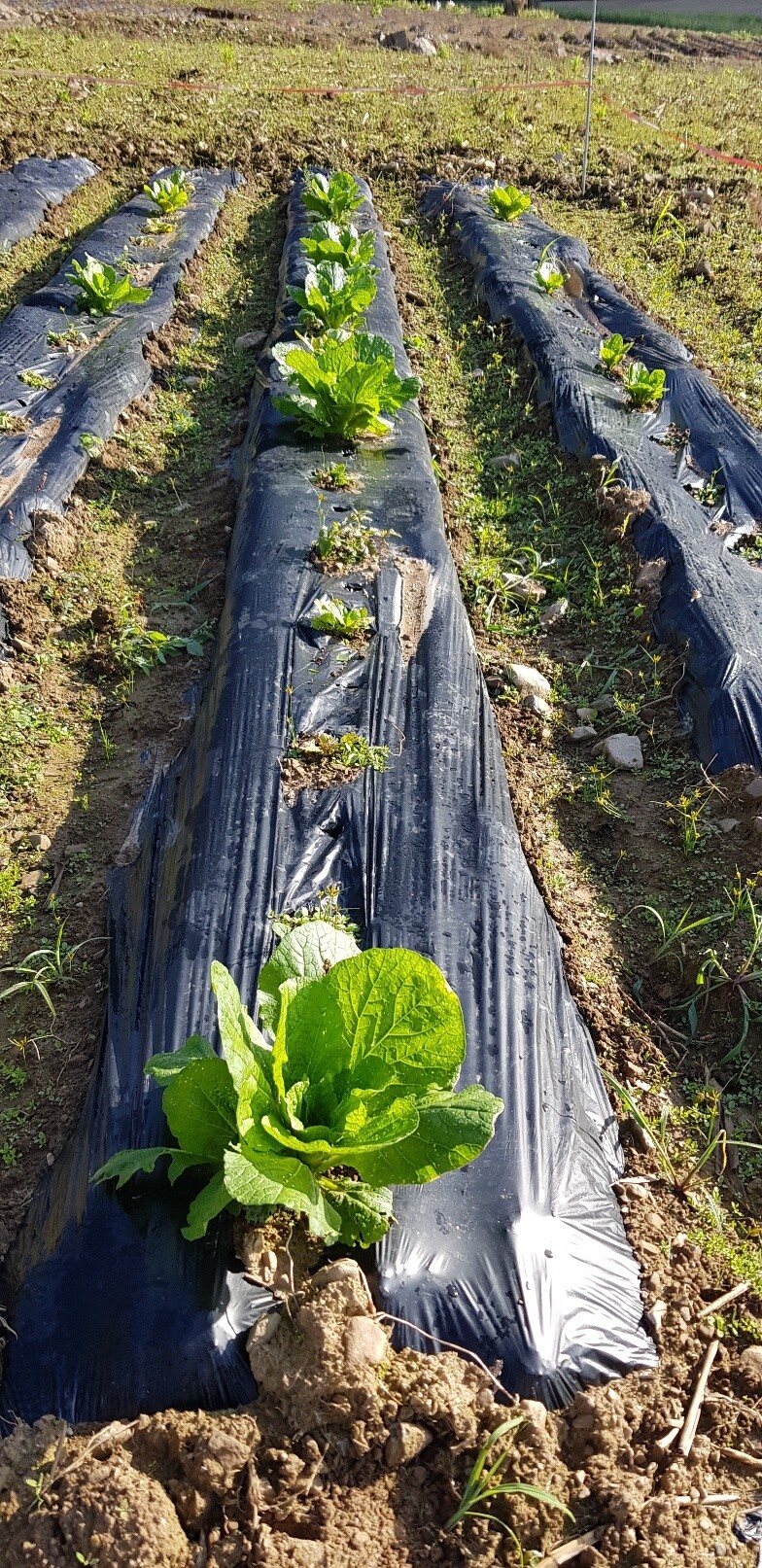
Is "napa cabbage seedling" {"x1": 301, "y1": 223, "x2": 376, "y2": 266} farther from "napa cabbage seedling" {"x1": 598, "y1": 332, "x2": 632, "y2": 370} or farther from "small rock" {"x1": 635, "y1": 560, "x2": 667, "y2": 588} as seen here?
"small rock" {"x1": 635, "y1": 560, "x2": 667, "y2": 588}

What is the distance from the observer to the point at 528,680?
3352 millimetres

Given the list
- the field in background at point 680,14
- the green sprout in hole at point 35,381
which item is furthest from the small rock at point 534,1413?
the field in background at point 680,14

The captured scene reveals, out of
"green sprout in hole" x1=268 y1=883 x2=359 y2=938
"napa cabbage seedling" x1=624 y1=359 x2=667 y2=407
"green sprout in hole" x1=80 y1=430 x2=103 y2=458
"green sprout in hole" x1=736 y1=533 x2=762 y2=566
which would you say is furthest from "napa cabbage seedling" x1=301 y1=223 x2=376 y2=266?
"green sprout in hole" x1=268 y1=883 x2=359 y2=938

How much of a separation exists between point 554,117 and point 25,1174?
11578 millimetres

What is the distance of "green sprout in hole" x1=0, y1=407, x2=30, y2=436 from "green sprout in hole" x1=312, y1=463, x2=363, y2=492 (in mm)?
1452

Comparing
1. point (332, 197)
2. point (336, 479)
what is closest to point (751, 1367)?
point (336, 479)

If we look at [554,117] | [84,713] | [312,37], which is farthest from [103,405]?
[312,37]

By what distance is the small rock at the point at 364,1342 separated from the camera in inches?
58.3

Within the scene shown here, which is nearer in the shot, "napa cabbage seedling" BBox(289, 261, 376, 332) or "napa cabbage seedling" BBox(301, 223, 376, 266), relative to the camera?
"napa cabbage seedling" BBox(289, 261, 376, 332)

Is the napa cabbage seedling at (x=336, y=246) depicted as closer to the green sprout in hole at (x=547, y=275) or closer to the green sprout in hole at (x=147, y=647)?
the green sprout in hole at (x=547, y=275)

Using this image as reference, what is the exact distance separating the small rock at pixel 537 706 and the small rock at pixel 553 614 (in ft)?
1.71

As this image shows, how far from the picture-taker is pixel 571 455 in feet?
14.9

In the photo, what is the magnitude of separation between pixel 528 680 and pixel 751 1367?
213 centimetres

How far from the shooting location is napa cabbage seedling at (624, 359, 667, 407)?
4598 millimetres
